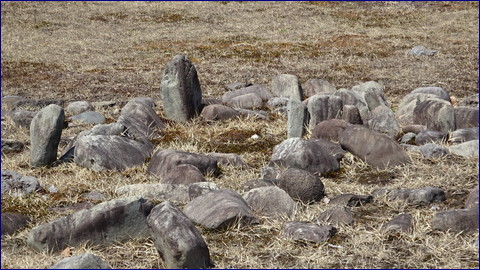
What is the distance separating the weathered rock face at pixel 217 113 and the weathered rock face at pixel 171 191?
3.90m

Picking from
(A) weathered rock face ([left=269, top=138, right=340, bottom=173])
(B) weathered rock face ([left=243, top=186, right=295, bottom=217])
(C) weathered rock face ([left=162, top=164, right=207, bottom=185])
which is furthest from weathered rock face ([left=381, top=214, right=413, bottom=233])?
(C) weathered rock face ([left=162, top=164, right=207, bottom=185])

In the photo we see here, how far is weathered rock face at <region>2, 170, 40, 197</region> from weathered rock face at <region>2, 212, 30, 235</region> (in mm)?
859

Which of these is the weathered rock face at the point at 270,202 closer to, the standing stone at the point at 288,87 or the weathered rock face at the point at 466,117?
the weathered rock face at the point at 466,117

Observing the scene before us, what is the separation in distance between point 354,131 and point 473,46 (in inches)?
519

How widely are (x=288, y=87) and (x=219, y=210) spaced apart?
22.3 feet

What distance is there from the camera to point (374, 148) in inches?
357

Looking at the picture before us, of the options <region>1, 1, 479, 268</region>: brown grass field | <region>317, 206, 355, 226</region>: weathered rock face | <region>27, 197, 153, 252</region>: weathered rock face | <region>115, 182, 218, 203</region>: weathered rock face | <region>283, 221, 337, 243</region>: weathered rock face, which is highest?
<region>27, 197, 153, 252</region>: weathered rock face

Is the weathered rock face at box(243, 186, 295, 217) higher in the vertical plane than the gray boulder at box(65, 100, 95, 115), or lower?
higher

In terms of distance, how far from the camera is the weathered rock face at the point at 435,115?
10.4 m

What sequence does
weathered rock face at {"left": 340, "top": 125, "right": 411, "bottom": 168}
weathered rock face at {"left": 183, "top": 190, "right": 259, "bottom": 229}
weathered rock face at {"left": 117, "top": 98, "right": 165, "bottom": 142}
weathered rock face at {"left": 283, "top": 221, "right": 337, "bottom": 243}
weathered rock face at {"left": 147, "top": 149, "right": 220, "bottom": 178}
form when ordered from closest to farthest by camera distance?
weathered rock face at {"left": 283, "top": 221, "right": 337, "bottom": 243} → weathered rock face at {"left": 183, "top": 190, "right": 259, "bottom": 229} → weathered rock face at {"left": 147, "top": 149, "right": 220, "bottom": 178} → weathered rock face at {"left": 340, "top": 125, "right": 411, "bottom": 168} → weathered rock face at {"left": 117, "top": 98, "right": 165, "bottom": 142}

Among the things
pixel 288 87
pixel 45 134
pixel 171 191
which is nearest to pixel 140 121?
pixel 45 134

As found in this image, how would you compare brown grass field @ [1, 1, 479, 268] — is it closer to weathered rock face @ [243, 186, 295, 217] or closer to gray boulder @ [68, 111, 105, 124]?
weathered rock face @ [243, 186, 295, 217]

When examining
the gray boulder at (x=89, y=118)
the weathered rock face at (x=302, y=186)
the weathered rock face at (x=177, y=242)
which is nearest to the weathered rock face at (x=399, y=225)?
the weathered rock face at (x=302, y=186)

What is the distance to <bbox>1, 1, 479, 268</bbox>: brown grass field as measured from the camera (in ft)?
21.0
